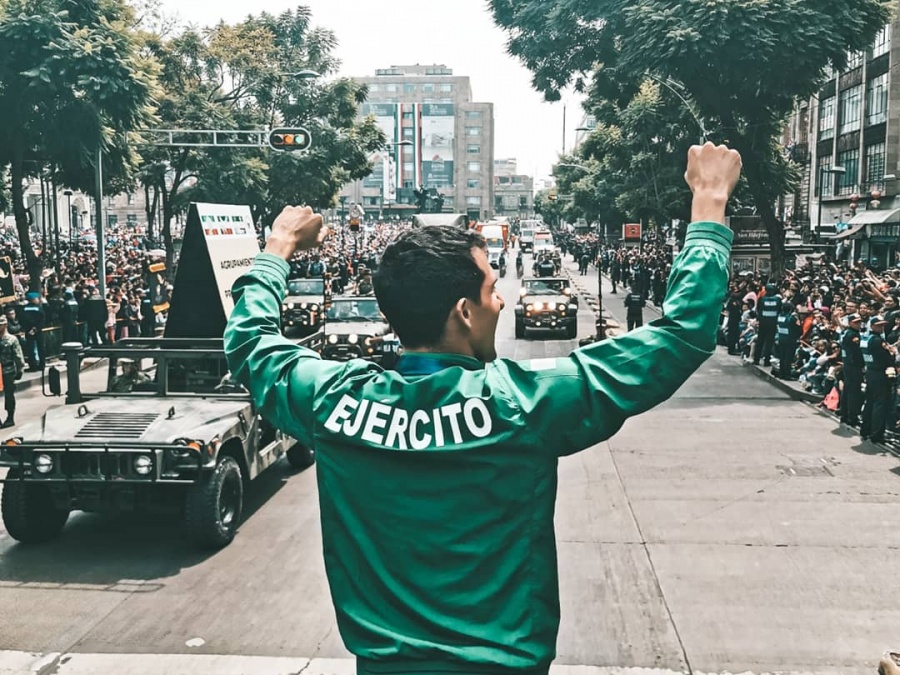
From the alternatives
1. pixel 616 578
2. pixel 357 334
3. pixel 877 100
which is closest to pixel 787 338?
pixel 357 334

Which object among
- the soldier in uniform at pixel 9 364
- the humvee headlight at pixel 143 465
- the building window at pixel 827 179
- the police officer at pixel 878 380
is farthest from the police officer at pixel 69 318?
the building window at pixel 827 179

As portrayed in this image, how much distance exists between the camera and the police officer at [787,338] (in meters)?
19.7

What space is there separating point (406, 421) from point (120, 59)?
21.8m

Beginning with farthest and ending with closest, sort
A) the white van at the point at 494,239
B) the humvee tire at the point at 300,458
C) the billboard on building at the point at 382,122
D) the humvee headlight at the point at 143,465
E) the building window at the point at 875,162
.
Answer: the billboard on building at the point at 382,122
the white van at the point at 494,239
the building window at the point at 875,162
the humvee tire at the point at 300,458
the humvee headlight at the point at 143,465

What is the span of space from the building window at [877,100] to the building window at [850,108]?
40.9 inches

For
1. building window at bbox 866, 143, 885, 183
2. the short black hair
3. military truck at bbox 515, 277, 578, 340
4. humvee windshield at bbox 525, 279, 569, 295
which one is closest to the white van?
building window at bbox 866, 143, 885, 183

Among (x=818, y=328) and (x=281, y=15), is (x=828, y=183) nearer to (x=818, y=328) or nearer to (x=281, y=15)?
(x=281, y=15)

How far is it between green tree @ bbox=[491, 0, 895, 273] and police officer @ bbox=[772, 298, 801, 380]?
26.4 feet

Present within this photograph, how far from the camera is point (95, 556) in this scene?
882 cm

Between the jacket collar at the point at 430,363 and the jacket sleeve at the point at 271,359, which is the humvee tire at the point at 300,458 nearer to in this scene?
the jacket sleeve at the point at 271,359

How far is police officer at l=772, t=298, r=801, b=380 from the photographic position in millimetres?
19703

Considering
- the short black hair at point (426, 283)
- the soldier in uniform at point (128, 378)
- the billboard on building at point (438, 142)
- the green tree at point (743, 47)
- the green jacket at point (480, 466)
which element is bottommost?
the soldier in uniform at point (128, 378)

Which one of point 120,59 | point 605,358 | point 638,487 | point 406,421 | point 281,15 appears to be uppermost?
point 281,15

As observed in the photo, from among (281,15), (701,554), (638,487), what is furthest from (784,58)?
(281,15)
